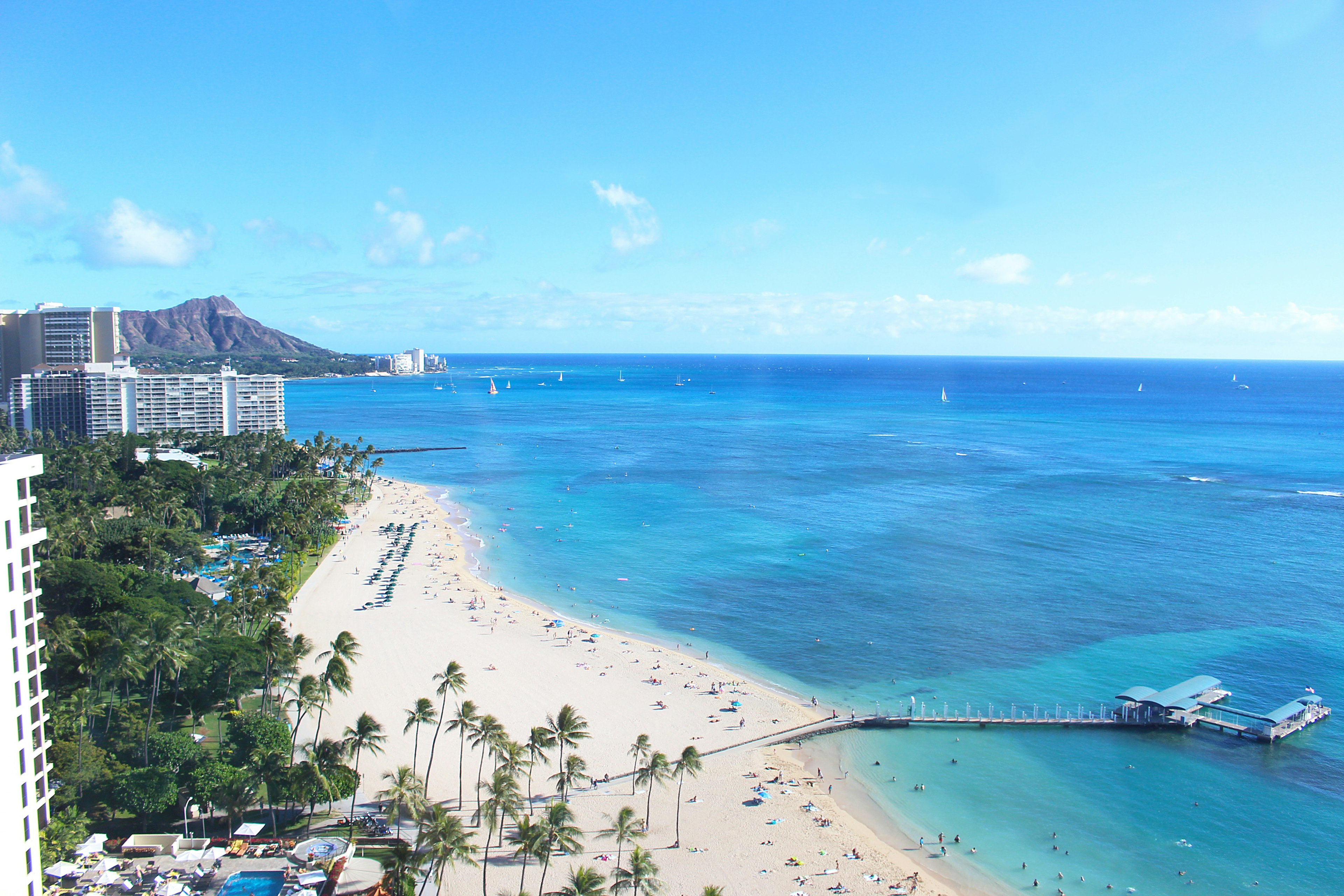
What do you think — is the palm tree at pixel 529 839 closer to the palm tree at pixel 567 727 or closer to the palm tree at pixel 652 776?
the palm tree at pixel 567 727

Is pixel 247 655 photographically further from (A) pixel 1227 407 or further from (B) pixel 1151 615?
(A) pixel 1227 407

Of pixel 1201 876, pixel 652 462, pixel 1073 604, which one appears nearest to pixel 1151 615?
pixel 1073 604

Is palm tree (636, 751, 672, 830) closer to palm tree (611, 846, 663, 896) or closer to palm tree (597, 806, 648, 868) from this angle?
palm tree (597, 806, 648, 868)

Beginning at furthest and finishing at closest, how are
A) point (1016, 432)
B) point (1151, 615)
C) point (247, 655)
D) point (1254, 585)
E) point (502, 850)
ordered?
point (1016, 432)
point (1254, 585)
point (1151, 615)
point (247, 655)
point (502, 850)

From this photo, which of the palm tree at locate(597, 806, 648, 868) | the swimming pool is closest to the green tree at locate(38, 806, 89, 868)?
the swimming pool

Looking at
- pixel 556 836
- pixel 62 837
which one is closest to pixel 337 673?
pixel 62 837

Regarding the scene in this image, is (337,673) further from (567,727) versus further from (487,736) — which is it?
(567,727)
